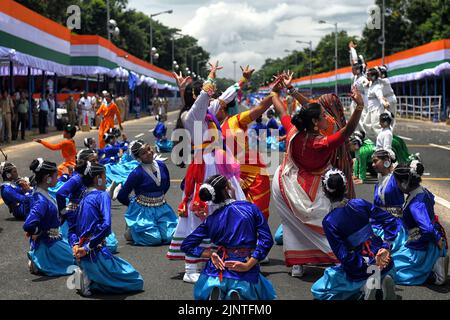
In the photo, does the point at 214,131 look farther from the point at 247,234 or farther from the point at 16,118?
the point at 16,118

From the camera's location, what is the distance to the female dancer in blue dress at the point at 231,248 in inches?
212

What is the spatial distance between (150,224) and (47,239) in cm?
174

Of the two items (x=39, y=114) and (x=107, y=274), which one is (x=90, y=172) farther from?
(x=39, y=114)

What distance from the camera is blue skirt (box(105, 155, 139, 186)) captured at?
13489 mm

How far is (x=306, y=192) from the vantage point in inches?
274

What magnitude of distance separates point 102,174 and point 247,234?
1.67m

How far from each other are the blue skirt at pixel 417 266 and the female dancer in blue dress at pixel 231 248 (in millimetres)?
1587

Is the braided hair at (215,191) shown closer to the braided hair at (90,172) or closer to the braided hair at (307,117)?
the braided hair at (90,172)

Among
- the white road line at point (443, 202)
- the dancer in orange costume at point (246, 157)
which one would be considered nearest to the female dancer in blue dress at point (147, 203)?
the dancer in orange costume at point (246, 157)

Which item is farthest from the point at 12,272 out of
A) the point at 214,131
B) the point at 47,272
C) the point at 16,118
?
the point at 16,118

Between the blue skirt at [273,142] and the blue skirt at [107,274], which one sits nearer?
the blue skirt at [107,274]

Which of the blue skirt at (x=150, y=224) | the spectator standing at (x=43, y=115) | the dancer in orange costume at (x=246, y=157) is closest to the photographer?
the dancer in orange costume at (x=246, y=157)

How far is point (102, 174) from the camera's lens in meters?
6.46

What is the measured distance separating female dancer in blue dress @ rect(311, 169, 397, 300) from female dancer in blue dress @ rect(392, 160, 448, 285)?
89 cm
